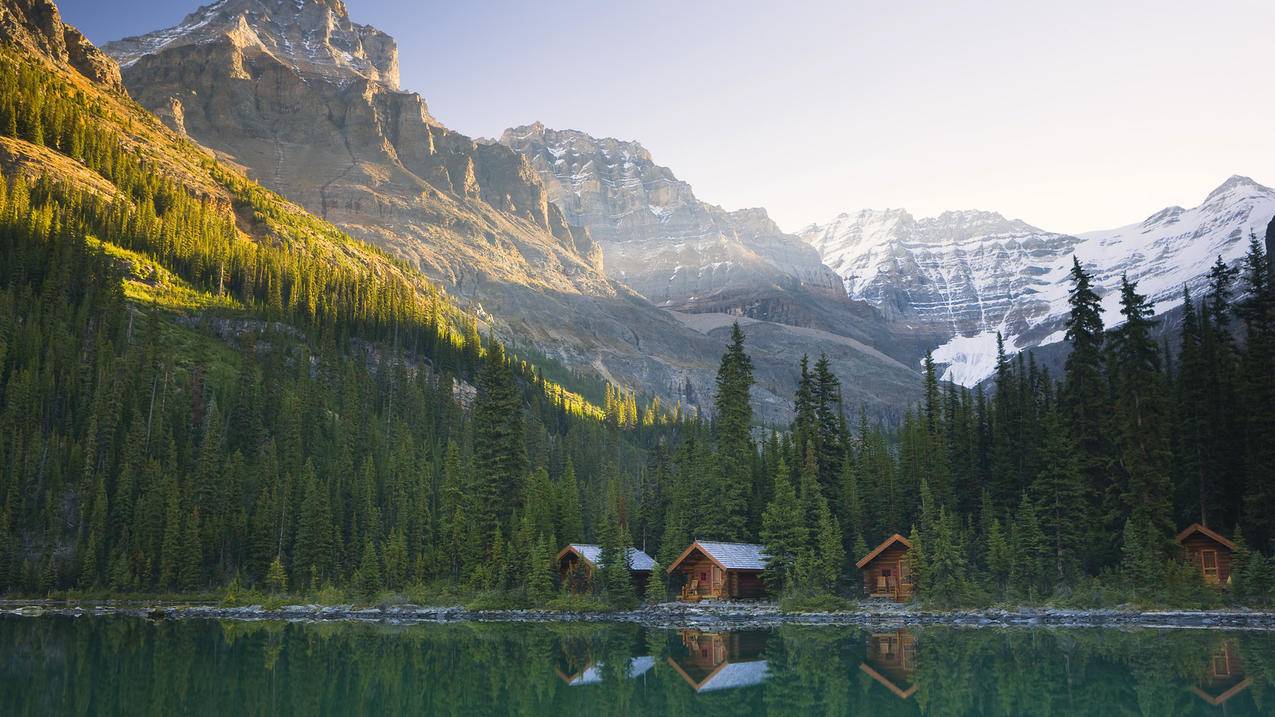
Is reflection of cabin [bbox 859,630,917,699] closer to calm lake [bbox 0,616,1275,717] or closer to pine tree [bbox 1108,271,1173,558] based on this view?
calm lake [bbox 0,616,1275,717]

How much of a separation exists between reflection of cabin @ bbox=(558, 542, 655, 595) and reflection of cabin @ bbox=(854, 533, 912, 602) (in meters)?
15.1

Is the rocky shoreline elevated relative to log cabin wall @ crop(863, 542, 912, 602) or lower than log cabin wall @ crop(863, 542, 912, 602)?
lower

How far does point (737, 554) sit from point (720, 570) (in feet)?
6.87

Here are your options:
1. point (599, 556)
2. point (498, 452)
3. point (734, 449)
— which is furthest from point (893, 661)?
point (498, 452)

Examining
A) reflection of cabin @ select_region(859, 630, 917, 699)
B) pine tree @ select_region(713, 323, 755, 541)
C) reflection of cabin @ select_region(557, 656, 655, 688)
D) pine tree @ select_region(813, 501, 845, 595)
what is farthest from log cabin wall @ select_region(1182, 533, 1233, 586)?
reflection of cabin @ select_region(557, 656, 655, 688)

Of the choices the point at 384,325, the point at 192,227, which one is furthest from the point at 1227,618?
the point at 192,227

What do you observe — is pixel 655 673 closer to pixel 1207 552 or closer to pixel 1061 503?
pixel 1061 503

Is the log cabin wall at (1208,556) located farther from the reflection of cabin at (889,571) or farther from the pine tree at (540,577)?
the pine tree at (540,577)

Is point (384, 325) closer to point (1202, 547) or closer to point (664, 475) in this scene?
point (664, 475)

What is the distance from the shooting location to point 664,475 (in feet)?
259

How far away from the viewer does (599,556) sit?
6394cm

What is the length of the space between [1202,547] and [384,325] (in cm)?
11991

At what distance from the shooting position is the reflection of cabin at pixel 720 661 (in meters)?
30.1

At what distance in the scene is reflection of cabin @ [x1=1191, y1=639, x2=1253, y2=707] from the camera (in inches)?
964
